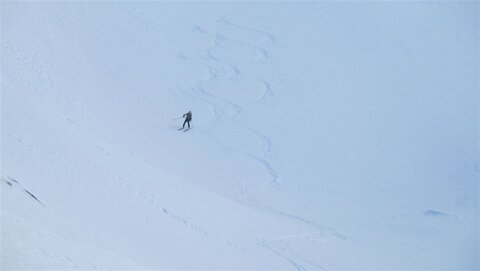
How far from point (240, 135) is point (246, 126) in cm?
92

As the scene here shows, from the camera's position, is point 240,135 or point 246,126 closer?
point 240,135

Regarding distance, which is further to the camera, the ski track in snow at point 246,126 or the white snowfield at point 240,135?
the ski track in snow at point 246,126

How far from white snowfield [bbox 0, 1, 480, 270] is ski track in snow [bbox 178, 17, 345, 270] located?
0.09m

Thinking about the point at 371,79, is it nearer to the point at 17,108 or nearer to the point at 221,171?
the point at 221,171

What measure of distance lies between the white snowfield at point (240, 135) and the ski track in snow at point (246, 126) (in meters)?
0.09

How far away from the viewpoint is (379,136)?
23953 mm

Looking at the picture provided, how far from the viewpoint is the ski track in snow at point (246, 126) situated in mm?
15445

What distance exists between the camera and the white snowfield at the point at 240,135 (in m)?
14.0

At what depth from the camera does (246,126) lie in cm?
2347

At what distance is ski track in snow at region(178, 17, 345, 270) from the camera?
50.7ft

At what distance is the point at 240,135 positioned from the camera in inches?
892

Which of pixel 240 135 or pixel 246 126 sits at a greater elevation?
pixel 246 126

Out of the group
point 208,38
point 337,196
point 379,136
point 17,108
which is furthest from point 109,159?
point 208,38

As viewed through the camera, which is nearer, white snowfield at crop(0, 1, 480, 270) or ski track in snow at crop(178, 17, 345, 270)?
white snowfield at crop(0, 1, 480, 270)
